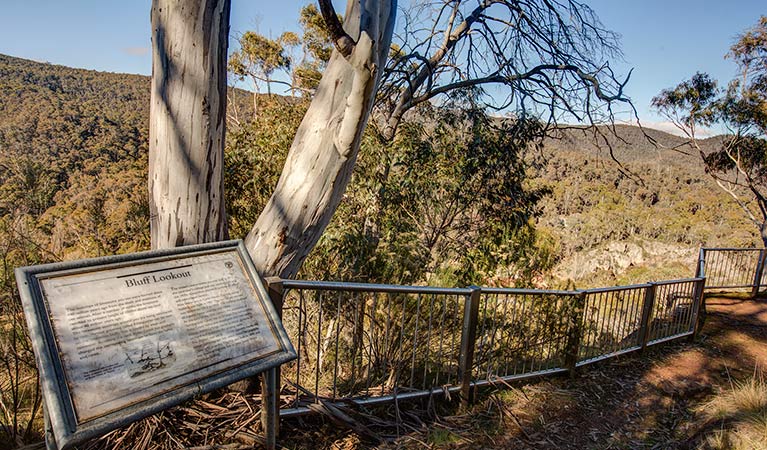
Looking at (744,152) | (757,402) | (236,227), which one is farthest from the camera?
(744,152)

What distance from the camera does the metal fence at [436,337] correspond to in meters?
3.29

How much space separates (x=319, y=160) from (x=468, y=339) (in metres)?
1.94

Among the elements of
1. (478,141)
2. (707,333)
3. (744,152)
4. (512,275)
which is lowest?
(707,333)

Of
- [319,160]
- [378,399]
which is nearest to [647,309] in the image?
[378,399]

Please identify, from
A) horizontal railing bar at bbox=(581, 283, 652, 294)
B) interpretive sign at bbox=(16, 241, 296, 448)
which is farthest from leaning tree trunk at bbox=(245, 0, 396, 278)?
horizontal railing bar at bbox=(581, 283, 652, 294)

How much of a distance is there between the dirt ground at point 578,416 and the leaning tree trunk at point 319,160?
132 centimetres

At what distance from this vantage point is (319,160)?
115 inches

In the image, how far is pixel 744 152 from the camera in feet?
46.0

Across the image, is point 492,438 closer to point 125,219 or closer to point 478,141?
point 478,141

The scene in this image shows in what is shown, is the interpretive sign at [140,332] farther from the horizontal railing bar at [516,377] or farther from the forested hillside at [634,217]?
the forested hillside at [634,217]

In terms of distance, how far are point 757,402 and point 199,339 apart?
457 centimetres

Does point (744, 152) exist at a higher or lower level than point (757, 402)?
higher

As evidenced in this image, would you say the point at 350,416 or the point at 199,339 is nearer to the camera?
the point at 199,339

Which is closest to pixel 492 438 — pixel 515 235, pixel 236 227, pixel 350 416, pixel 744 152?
pixel 350 416
